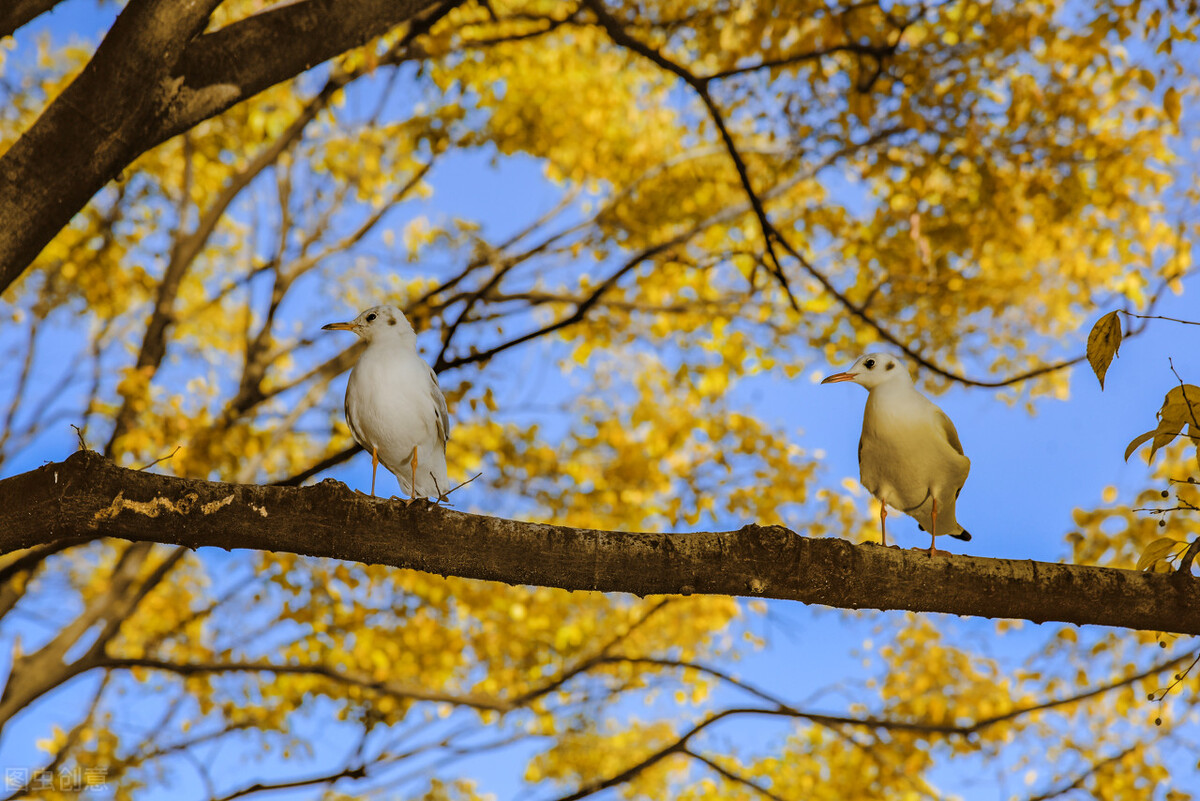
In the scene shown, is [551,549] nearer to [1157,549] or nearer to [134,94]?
[1157,549]

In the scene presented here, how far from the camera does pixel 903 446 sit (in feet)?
9.68

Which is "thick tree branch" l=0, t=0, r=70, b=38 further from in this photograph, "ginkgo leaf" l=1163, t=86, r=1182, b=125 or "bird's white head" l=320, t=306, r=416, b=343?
"ginkgo leaf" l=1163, t=86, r=1182, b=125

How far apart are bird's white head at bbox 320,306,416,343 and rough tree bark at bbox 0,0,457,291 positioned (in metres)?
1.08

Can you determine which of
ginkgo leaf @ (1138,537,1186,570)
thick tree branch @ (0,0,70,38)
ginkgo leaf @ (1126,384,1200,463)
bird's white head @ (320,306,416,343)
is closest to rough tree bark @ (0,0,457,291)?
thick tree branch @ (0,0,70,38)

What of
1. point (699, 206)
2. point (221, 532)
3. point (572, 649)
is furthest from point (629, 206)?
point (221, 532)

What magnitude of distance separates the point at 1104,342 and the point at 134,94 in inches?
127

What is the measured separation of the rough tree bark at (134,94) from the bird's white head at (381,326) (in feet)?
3.55

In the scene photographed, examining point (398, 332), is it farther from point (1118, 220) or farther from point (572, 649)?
point (1118, 220)

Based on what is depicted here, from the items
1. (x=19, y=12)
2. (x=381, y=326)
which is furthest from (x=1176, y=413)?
(x=19, y=12)

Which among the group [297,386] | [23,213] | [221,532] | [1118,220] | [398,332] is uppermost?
[1118,220]

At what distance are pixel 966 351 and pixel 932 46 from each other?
258cm

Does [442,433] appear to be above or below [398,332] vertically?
below

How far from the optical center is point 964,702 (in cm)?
605

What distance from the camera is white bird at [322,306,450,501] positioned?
2.69 meters
